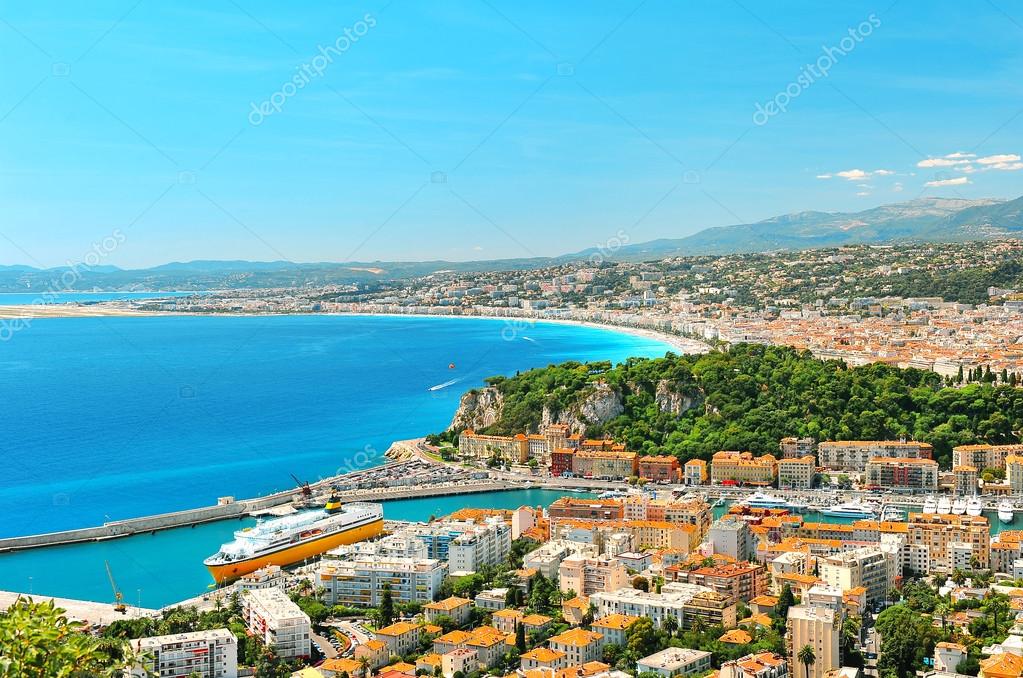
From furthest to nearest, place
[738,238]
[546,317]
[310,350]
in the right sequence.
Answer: [738,238], [546,317], [310,350]

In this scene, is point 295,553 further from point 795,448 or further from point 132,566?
point 795,448

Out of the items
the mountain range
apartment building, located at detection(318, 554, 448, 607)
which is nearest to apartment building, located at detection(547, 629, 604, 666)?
apartment building, located at detection(318, 554, 448, 607)

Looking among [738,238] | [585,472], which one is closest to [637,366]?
[585,472]

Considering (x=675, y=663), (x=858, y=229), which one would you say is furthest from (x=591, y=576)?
(x=858, y=229)

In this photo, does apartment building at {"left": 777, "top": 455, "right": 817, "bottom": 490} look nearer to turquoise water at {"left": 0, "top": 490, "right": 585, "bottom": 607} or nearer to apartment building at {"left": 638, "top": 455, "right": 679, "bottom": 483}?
apartment building at {"left": 638, "top": 455, "right": 679, "bottom": 483}

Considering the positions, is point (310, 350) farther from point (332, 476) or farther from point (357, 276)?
point (357, 276)

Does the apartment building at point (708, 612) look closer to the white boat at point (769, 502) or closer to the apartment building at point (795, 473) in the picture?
the white boat at point (769, 502)

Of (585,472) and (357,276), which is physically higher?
(357,276)

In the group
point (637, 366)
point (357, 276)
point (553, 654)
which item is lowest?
point (553, 654)
